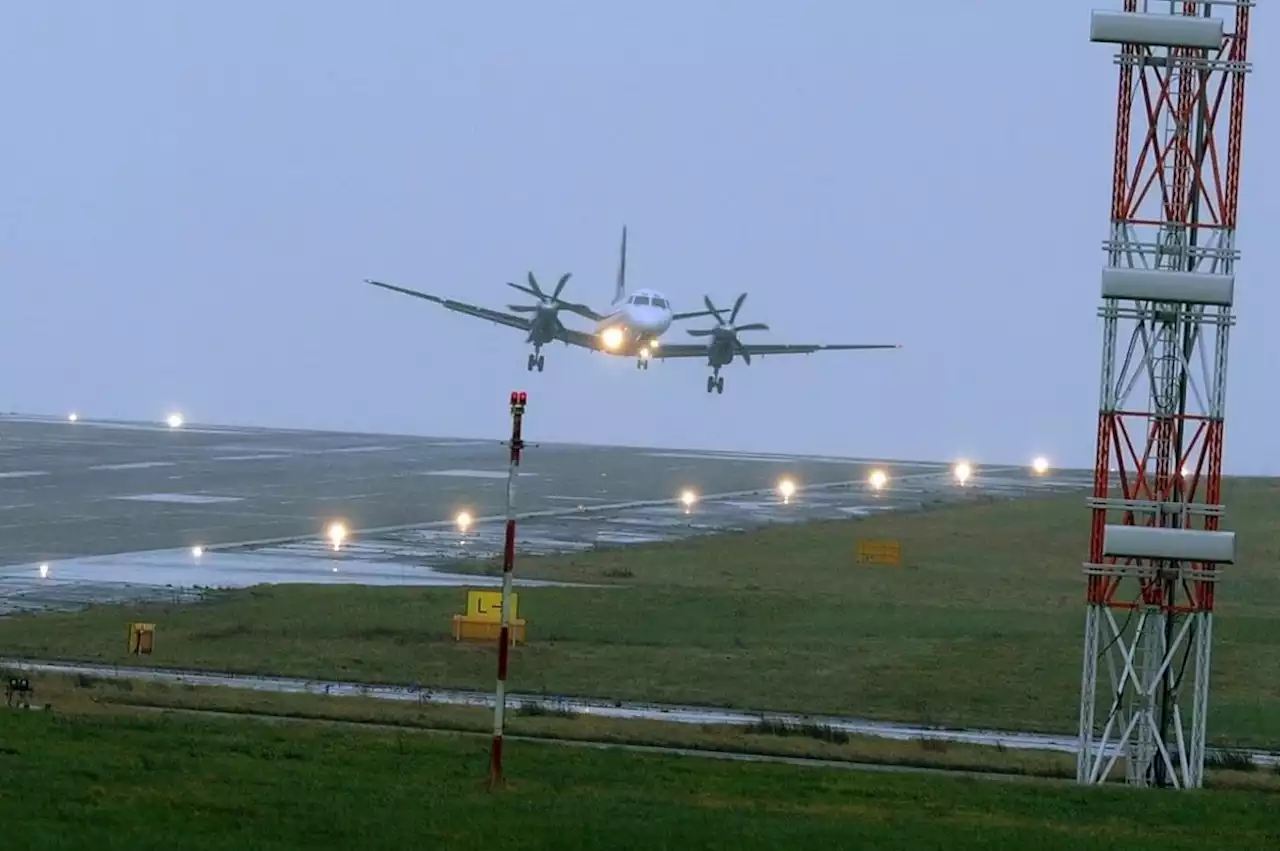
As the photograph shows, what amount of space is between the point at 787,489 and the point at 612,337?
2694cm

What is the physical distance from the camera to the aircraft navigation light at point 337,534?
247ft

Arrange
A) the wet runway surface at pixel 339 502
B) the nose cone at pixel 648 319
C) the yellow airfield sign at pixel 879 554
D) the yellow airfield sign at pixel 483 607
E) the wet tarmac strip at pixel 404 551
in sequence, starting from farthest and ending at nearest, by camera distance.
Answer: the nose cone at pixel 648 319 < the yellow airfield sign at pixel 879 554 < the wet runway surface at pixel 339 502 < the wet tarmac strip at pixel 404 551 < the yellow airfield sign at pixel 483 607

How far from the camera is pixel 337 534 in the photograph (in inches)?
3100

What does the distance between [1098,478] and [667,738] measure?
305 inches

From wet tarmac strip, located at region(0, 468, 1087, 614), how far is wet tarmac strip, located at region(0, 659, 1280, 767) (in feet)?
43.2

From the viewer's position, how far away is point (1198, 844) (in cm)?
2089

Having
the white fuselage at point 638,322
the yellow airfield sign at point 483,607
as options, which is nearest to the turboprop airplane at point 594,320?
the white fuselage at point 638,322

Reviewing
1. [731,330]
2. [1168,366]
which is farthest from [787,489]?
[1168,366]

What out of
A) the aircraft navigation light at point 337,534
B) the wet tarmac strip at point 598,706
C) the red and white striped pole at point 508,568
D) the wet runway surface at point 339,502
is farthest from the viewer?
the aircraft navigation light at point 337,534

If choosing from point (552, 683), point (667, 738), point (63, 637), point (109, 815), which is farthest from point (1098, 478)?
point (63, 637)

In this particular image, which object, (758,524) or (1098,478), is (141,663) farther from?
(758,524)

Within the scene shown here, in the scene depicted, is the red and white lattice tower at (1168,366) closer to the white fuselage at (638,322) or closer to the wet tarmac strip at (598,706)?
the wet tarmac strip at (598,706)

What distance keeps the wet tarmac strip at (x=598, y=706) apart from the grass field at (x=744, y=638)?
4.54 feet

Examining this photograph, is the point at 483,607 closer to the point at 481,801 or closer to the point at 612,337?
the point at 481,801
